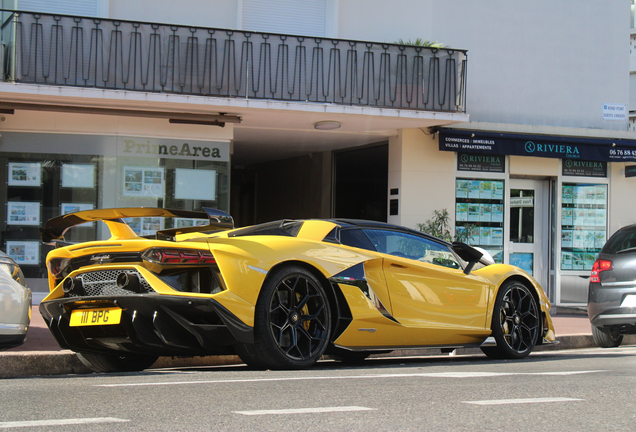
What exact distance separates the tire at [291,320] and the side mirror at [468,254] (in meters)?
1.85

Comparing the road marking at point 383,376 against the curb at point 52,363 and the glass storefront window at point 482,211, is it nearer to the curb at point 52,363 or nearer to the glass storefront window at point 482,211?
the curb at point 52,363

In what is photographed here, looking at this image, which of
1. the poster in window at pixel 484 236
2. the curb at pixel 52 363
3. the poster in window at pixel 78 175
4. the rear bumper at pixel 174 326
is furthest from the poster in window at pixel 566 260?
the rear bumper at pixel 174 326

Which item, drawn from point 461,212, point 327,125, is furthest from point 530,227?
point 327,125

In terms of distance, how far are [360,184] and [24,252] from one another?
8.42 m

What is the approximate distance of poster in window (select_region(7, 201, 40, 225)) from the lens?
43.2ft

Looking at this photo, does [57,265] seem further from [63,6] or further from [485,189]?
[485,189]

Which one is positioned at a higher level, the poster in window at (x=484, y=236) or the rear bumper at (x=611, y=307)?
the poster in window at (x=484, y=236)

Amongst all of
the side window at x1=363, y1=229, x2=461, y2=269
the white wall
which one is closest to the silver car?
the side window at x1=363, y1=229, x2=461, y2=269

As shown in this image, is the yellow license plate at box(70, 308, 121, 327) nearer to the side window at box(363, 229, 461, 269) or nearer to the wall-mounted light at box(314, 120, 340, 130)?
the side window at box(363, 229, 461, 269)

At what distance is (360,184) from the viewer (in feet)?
60.4

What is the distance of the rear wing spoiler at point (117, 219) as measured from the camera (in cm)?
581

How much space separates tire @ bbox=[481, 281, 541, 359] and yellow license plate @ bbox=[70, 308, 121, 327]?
3.60 metres

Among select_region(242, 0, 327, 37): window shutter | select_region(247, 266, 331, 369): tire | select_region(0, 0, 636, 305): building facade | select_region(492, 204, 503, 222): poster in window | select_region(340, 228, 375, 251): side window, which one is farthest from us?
select_region(492, 204, 503, 222): poster in window

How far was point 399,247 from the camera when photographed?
6.41m
